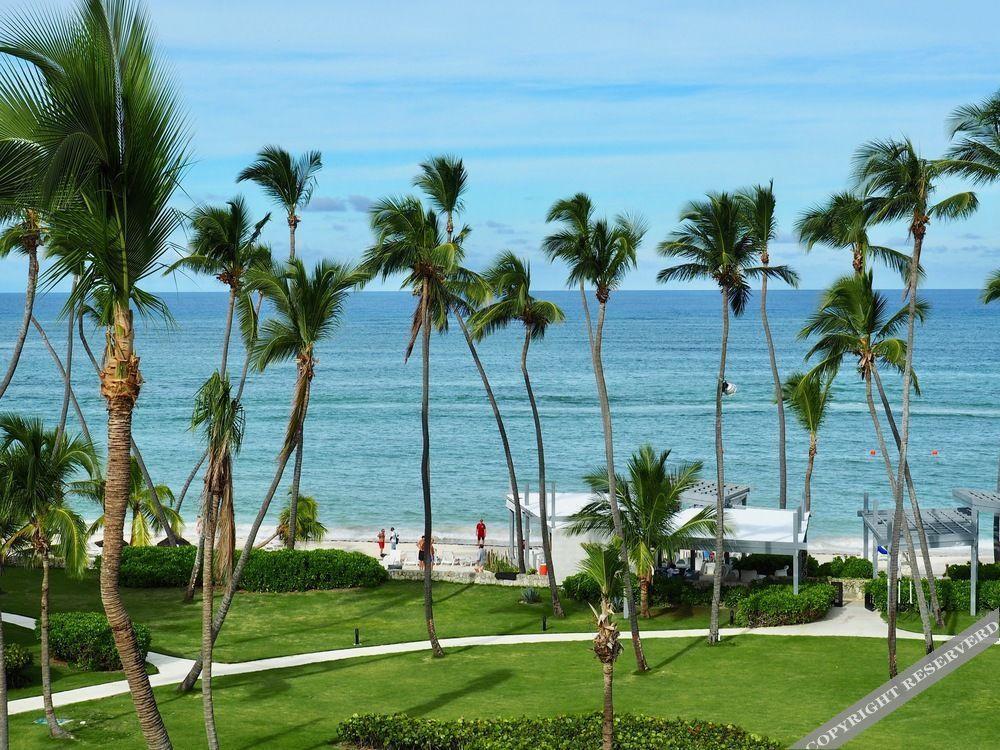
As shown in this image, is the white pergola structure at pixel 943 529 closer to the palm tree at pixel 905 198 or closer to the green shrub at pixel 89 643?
the palm tree at pixel 905 198

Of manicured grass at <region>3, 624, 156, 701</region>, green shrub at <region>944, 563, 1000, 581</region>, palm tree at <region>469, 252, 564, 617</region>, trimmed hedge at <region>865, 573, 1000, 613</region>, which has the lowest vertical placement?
manicured grass at <region>3, 624, 156, 701</region>

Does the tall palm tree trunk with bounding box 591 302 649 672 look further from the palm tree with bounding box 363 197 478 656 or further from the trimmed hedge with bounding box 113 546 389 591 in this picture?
the trimmed hedge with bounding box 113 546 389 591

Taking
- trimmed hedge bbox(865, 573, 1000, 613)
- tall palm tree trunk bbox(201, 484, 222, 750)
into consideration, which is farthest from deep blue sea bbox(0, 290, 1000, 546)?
tall palm tree trunk bbox(201, 484, 222, 750)

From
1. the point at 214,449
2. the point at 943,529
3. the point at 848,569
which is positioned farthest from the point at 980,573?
the point at 214,449

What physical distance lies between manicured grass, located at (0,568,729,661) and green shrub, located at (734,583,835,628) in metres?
0.68

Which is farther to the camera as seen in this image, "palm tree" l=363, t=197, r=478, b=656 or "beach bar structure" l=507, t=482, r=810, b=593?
"beach bar structure" l=507, t=482, r=810, b=593

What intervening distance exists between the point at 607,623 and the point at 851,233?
44.0 feet

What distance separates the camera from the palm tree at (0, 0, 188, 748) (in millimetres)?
9203

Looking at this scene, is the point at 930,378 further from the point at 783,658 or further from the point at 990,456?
the point at 783,658

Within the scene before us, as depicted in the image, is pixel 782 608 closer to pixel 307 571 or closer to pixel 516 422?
pixel 307 571

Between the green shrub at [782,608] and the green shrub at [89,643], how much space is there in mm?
14855

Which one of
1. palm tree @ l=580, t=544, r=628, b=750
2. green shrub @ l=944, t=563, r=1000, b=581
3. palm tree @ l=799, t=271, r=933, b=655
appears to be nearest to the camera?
palm tree @ l=580, t=544, r=628, b=750

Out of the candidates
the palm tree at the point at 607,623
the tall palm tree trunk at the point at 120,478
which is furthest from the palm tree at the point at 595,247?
the tall palm tree trunk at the point at 120,478

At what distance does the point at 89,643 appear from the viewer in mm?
23875
